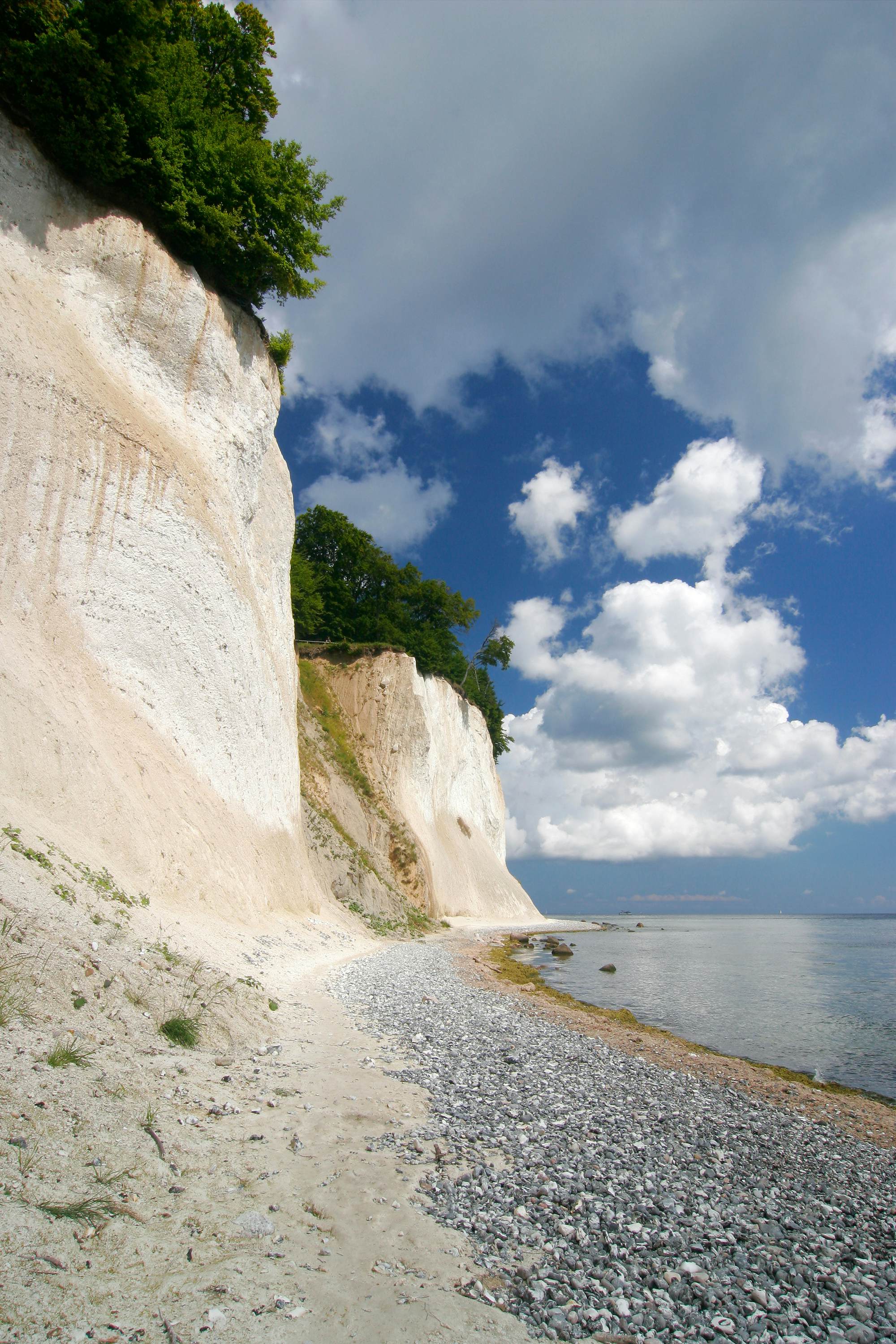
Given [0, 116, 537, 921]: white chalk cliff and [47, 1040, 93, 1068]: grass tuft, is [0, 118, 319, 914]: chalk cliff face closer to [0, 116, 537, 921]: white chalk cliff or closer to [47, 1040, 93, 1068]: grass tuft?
[0, 116, 537, 921]: white chalk cliff

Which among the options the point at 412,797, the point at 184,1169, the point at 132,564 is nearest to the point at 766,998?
the point at 184,1169

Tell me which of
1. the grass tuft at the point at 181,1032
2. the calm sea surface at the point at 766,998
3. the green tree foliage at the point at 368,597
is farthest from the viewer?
the green tree foliage at the point at 368,597

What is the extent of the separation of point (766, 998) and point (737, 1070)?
11932 mm

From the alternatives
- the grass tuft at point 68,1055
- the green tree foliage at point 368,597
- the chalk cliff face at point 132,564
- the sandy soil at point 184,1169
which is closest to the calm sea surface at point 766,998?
the sandy soil at point 184,1169

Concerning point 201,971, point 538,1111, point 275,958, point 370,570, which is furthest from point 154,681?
point 370,570

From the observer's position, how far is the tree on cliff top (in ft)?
51.5

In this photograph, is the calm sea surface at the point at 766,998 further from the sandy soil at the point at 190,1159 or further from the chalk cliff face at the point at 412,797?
the chalk cliff face at the point at 412,797

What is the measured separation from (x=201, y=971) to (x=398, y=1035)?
3.28 meters

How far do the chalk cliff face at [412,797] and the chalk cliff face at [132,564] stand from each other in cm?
867

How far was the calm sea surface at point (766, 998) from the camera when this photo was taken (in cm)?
1346

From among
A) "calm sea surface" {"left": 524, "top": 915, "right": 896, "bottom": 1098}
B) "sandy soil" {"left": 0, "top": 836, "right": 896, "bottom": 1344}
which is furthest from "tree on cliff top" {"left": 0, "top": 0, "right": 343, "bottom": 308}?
"calm sea surface" {"left": 524, "top": 915, "right": 896, "bottom": 1098}

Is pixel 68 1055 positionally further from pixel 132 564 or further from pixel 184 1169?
pixel 132 564

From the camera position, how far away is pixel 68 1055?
560cm

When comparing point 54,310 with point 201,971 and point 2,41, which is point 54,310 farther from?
point 201,971
